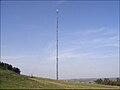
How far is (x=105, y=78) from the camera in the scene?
49094 mm

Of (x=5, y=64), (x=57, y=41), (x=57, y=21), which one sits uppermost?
(x=57, y=21)

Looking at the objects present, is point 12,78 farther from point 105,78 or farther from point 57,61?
point 105,78

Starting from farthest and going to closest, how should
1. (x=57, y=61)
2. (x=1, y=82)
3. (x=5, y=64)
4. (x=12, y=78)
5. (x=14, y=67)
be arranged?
1. (x=14, y=67)
2. (x=5, y=64)
3. (x=57, y=61)
4. (x=12, y=78)
5. (x=1, y=82)

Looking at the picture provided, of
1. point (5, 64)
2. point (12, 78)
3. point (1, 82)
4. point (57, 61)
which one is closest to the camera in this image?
point (1, 82)

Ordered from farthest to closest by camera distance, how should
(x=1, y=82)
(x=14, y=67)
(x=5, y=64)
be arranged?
(x=14, y=67) < (x=5, y=64) < (x=1, y=82)

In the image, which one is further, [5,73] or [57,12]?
[57,12]

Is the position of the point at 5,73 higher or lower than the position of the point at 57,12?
lower

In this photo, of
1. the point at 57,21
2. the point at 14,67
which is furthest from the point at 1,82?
the point at 14,67

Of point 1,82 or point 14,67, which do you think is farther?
point 14,67

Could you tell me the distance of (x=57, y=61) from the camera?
39281mm

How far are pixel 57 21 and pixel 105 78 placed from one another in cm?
1518

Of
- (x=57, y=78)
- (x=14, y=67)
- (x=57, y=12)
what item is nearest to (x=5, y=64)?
(x=14, y=67)

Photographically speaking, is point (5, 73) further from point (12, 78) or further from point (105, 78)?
point (105, 78)

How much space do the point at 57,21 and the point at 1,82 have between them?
15.2 metres
